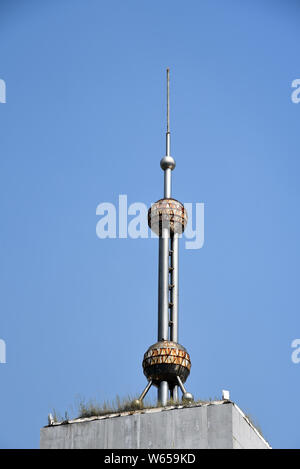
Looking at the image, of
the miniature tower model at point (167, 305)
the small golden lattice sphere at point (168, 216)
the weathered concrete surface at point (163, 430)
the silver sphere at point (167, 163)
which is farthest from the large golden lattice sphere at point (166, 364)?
the silver sphere at point (167, 163)

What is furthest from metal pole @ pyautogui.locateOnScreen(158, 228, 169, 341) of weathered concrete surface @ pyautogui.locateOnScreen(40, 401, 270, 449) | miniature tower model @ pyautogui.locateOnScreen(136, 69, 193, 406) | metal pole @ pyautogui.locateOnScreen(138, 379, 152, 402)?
weathered concrete surface @ pyautogui.locateOnScreen(40, 401, 270, 449)

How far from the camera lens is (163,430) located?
178 feet

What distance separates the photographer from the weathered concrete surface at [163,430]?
53375 millimetres

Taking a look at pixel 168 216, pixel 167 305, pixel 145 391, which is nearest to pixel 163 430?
pixel 145 391

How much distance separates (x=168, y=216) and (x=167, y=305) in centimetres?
649

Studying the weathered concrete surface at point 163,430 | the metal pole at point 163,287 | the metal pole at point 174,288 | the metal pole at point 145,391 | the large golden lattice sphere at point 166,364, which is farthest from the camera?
the metal pole at point 174,288

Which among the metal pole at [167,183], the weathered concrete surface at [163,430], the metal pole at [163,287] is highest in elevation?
the metal pole at [167,183]

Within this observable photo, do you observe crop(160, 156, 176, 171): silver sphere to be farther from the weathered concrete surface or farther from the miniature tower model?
the weathered concrete surface

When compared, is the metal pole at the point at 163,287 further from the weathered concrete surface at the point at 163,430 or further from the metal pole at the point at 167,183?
the weathered concrete surface at the point at 163,430

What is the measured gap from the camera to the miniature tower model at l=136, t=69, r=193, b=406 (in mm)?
68188

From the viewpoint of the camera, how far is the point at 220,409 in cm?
5391

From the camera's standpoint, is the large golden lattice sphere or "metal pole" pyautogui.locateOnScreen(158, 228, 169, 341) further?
"metal pole" pyautogui.locateOnScreen(158, 228, 169, 341)
